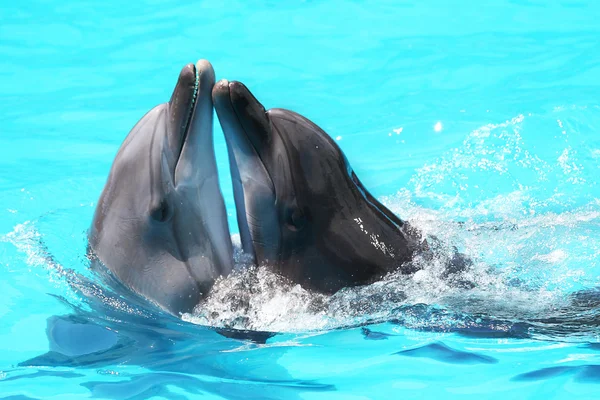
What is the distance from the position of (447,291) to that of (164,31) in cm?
859

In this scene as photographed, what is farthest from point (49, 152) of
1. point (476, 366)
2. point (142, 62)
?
point (476, 366)

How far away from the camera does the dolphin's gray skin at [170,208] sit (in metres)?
4.67

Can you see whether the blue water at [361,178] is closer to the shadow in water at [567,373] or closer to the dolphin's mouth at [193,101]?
the shadow in water at [567,373]

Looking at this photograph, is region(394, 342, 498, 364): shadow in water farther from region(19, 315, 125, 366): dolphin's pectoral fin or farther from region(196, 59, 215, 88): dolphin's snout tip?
region(196, 59, 215, 88): dolphin's snout tip

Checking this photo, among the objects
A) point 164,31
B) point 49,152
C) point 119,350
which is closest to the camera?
point 119,350

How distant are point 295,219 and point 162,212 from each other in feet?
2.61

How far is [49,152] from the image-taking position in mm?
9188

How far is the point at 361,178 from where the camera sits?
→ 863cm

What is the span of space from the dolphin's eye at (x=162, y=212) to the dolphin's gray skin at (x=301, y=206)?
427 millimetres

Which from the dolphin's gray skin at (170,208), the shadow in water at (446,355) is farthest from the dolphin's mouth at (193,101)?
the shadow in water at (446,355)

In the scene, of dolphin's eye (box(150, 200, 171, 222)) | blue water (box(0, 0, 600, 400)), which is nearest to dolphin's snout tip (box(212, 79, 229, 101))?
dolphin's eye (box(150, 200, 171, 222))

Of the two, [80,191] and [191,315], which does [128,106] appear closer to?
[80,191]

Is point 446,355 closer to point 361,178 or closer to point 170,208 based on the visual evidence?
point 170,208

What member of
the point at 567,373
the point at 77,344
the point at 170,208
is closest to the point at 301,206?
the point at 170,208
